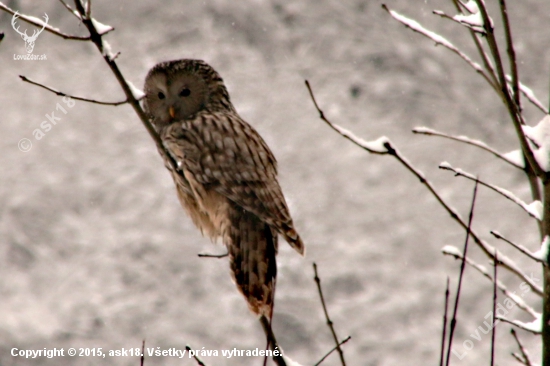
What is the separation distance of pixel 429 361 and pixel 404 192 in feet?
5.87

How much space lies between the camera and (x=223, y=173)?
10.7 ft

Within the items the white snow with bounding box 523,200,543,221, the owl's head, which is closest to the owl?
the owl's head

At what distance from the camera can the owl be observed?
9.85ft

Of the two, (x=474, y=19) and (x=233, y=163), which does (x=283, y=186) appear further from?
(x=474, y=19)

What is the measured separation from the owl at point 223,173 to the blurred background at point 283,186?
312cm

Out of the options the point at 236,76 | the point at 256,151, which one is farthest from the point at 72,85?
the point at 256,151

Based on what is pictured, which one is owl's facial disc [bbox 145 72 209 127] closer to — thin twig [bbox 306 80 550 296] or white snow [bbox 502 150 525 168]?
thin twig [bbox 306 80 550 296]

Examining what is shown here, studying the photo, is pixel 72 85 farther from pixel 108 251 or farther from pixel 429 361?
pixel 429 361

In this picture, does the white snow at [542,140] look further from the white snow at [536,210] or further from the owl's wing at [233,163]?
the owl's wing at [233,163]

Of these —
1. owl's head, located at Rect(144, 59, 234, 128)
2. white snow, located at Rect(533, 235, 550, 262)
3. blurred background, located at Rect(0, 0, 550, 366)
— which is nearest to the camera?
white snow, located at Rect(533, 235, 550, 262)

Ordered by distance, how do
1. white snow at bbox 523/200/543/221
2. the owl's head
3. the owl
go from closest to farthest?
white snow at bbox 523/200/543/221 < the owl < the owl's head

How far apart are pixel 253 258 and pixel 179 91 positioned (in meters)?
1.04

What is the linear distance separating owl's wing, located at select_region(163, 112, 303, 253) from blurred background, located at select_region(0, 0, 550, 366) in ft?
10.5

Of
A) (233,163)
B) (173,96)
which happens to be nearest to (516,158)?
(233,163)
